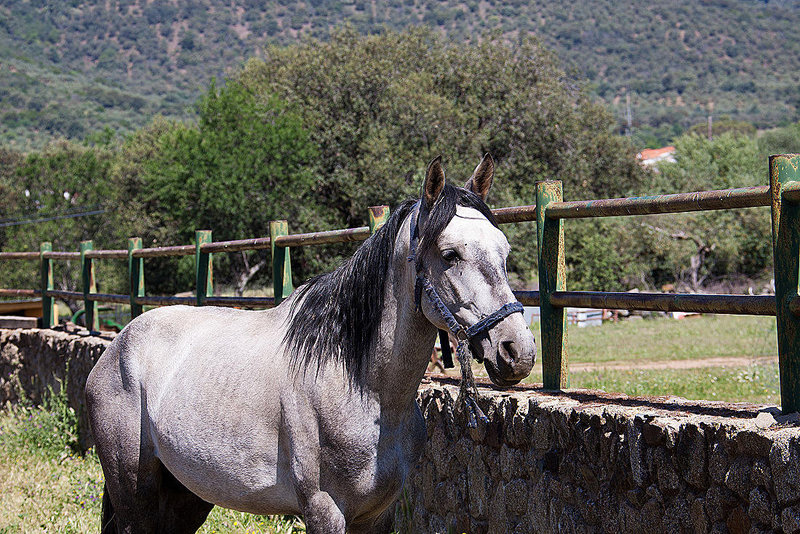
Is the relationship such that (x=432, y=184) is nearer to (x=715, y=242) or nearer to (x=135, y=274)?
(x=135, y=274)

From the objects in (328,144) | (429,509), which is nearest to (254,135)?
(328,144)

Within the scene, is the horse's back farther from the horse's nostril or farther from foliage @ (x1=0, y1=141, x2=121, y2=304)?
foliage @ (x1=0, y1=141, x2=121, y2=304)

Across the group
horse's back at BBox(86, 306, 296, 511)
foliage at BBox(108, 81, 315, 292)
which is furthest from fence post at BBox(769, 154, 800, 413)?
foliage at BBox(108, 81, 315, 292)

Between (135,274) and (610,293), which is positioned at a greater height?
(610,293)

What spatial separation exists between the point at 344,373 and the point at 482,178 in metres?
0.91

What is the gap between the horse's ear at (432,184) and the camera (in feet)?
8.77

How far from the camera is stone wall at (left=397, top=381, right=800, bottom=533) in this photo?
2.74m

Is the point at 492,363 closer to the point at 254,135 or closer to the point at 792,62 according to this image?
the point at 254,135

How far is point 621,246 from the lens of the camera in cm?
2698

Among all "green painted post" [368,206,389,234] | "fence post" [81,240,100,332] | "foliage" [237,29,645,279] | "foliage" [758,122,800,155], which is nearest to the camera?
"green painted post" [368,206,389,234]

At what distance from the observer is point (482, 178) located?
119 inches

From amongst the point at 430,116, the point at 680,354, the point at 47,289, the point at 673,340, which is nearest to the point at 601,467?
the point at 47,289

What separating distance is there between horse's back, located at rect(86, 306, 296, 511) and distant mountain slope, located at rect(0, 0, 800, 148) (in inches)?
4969

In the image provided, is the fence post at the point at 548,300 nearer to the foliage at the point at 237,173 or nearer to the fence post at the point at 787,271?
the fence post at the point at 787,271
